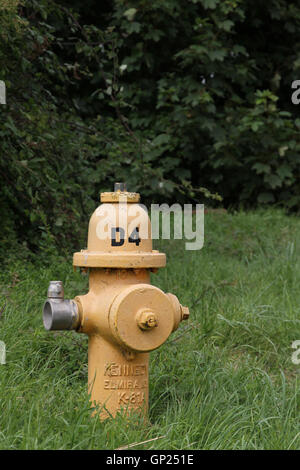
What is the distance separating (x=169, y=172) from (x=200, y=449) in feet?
18.2

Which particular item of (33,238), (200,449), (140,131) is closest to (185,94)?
(140,131)

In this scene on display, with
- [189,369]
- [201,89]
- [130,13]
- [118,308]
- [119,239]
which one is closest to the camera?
[118,308]

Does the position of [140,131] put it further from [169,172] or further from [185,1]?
[185,1]

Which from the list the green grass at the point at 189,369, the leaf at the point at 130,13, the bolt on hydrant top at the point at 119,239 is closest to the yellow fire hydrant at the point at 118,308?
the bolt on hydrant top at the point at 119,239

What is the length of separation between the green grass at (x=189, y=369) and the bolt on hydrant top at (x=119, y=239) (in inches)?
18.7

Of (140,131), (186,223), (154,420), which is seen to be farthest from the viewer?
(140,131)

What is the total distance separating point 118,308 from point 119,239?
0.82 ft

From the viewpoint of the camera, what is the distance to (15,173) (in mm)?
3793

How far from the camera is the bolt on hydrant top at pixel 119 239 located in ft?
7.13

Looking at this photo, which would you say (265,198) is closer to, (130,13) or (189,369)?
(130,13)

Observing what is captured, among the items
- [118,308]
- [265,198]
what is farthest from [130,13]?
[118,308]

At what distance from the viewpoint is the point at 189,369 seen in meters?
2.64

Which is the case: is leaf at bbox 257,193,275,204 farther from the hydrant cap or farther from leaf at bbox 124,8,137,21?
the hydrant cap

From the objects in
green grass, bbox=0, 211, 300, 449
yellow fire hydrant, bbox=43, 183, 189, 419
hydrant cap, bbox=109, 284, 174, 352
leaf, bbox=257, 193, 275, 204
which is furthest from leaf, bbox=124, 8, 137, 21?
hydrant cap, bbox=109, 284, 174, 352
